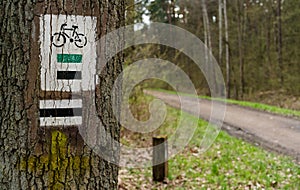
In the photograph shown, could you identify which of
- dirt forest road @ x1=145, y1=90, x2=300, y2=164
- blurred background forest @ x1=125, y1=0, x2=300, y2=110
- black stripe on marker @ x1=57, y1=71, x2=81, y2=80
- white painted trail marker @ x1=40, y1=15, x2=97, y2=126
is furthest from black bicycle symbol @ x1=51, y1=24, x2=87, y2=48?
blurred background forest @ x1=125, y1=0, x2=300, y2=110

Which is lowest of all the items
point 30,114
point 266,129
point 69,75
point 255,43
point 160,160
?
point 266,129

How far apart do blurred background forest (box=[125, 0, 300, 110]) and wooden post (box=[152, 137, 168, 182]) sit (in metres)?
14.1

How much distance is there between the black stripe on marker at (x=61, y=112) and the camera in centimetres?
177

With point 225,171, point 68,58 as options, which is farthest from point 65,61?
point 225,171

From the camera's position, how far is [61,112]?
1795mm

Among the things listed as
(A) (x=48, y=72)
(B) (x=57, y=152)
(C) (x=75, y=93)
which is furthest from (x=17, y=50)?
(B) (x=57, y=152)

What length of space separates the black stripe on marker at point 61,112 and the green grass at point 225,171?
14.4 ft

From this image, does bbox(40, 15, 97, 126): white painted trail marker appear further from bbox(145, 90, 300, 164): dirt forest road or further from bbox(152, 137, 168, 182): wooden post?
bbox(145, 90, 300, 164): dirt forest road

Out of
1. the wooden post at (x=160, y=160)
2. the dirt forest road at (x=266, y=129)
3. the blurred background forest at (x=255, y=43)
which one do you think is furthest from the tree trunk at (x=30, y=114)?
the blurred background forest at (x=255, y=43)

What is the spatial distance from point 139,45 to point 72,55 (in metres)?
8.37

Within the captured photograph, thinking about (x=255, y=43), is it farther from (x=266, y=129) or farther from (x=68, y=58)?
(x=68, y=58)

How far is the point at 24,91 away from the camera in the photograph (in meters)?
1.76

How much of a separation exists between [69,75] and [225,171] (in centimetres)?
562

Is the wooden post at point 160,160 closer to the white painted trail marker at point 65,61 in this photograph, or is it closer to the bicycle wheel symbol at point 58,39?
the white painted trail marker at point 65,61
